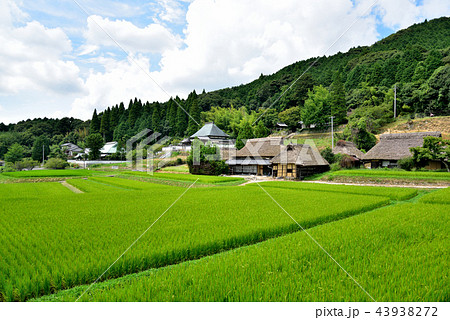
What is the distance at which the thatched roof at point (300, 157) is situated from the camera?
78.8ft

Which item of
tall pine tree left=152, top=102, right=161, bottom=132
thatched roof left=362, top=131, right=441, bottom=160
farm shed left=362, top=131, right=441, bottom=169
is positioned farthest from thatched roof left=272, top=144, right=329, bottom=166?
tall pine tree left=152, top=102, right=161, bottom=132

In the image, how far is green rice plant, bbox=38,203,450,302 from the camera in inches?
111

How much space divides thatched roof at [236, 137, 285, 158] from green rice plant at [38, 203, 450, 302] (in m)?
24.0

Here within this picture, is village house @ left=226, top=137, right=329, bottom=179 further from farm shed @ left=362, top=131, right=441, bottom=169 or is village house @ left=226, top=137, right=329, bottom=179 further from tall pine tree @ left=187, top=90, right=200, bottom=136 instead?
tall pine tree @ left=187, top=90, right=200, bottom=136

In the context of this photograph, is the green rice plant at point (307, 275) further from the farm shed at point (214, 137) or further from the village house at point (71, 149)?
the village house at point (71, 149)

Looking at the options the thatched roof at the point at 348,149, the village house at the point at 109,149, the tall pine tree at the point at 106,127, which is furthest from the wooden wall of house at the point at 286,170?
the tall pine tree at the point at 106,127

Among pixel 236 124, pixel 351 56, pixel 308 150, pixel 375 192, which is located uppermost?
pixel 351 56

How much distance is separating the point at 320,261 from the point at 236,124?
135 feet

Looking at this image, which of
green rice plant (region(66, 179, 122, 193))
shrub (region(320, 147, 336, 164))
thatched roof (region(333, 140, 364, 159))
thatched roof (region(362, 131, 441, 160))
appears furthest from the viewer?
thatched roof (region(333, 140, 364, 159))

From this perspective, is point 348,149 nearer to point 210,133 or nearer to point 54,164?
point 210,133

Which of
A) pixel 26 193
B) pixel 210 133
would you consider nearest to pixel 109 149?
pixel 210 133

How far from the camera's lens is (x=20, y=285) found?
3.17 meters
